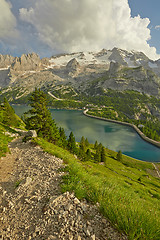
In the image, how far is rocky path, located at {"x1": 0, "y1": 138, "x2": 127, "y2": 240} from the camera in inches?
143

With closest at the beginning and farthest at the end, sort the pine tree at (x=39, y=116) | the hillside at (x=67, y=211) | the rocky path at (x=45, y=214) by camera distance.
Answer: the hillside at (x=67, y=211) → the rocky path at (x=45, y=214) → the pine tree at (x=39, y=116)

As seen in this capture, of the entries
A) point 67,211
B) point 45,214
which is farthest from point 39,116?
point 67,211

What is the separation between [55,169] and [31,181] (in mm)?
1738

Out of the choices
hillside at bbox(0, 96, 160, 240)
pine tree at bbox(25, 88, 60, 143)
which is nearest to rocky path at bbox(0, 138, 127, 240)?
hillside at bbox(0, 96, 160, 240)

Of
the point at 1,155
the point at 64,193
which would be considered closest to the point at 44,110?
the point at 1,155

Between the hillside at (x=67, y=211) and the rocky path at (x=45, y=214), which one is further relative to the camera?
the rocky path at (x=45, y=214)

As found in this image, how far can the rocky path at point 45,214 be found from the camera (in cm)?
363

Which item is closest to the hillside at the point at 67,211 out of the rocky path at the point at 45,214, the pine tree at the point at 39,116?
the rocky path at the point at 45,214

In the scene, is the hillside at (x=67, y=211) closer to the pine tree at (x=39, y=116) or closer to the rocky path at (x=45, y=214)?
the rocky path at (x=45, y=214)

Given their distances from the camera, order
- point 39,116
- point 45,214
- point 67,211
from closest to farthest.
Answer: point 67,211 < point 45,214 < point 39,116

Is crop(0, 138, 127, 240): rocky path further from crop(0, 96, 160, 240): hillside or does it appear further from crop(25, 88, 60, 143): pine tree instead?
crop(25, 88, 60, 143): pine tree

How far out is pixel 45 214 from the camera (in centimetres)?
438

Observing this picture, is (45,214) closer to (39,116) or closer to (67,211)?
(67,211)

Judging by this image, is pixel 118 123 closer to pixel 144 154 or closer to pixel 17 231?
pixel 144 154
